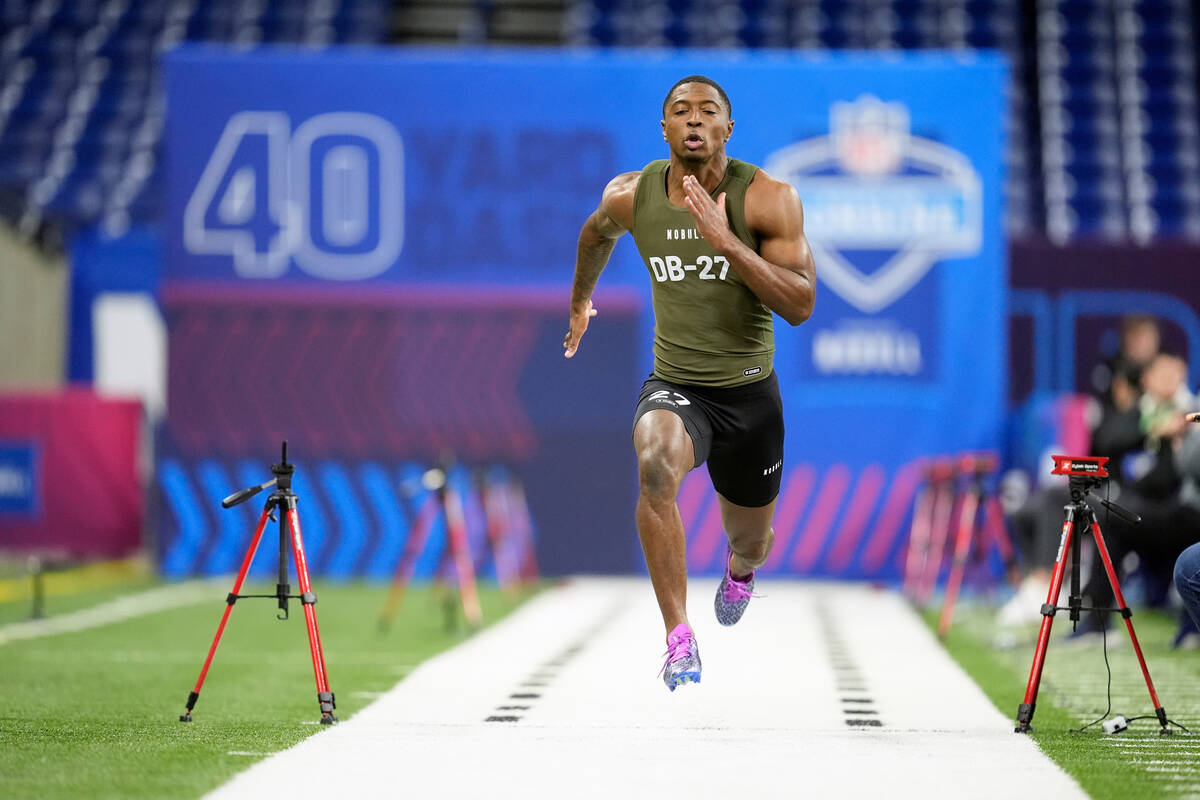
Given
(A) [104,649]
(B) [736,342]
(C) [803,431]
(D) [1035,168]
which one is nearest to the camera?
(B) [736,342]

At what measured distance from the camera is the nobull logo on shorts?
12797 mm

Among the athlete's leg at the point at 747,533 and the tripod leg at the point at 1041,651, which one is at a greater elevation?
the athlete's leg at the point at 747,533

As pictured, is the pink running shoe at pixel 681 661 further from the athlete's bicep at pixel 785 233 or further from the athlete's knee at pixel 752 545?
the athlete's bicep at pixel 785 233

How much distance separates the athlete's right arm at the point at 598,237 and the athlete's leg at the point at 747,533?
34.4 inches

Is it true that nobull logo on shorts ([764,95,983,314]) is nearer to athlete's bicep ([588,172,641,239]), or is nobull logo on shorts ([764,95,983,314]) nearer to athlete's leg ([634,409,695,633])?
athlete's bicep ([588,172,641,239])

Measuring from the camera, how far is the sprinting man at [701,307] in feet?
18.0

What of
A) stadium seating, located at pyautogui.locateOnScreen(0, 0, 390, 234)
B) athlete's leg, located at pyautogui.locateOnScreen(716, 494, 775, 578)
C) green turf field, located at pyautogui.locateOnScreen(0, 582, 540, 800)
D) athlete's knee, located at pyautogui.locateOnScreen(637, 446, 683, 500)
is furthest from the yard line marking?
stadium seating, located at pyautogui.locateOnScreen(0, 0, 390, 234)

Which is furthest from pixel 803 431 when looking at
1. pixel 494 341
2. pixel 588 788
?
pixel 588 788

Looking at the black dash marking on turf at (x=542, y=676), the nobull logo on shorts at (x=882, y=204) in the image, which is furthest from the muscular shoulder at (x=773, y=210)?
the nobull logo on shorts at (x=882, y=204)

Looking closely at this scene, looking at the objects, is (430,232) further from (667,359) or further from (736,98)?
(667,359)

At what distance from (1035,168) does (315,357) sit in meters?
9.57

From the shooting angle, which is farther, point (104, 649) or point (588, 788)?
point (104, 649)

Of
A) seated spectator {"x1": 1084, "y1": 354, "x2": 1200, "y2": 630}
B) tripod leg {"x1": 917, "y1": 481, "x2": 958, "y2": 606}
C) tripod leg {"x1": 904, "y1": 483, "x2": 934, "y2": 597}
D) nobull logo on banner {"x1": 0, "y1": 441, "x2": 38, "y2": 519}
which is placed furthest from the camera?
nobull logo on banner {"x1": 0, "y1": 441, "x2": 38, "y2": 519}

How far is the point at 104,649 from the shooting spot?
335 inches
